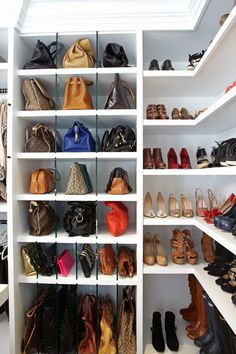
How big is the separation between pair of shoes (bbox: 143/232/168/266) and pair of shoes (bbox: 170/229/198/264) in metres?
0.08

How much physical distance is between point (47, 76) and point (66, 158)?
608 mm

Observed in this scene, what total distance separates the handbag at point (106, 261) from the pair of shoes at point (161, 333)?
1.94ft

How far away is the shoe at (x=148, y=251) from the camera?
1.59m

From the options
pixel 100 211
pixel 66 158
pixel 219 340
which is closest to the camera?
pixel 219 340

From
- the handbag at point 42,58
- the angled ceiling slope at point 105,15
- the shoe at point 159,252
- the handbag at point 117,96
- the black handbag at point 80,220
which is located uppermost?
the angled ceiling slope at point 105,15

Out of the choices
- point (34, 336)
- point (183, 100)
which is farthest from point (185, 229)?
point (34, 336)

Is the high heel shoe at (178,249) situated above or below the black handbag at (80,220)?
below

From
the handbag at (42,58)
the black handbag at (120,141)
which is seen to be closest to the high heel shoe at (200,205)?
the black handbag at (120,141)

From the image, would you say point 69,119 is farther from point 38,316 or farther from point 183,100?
point 38,316

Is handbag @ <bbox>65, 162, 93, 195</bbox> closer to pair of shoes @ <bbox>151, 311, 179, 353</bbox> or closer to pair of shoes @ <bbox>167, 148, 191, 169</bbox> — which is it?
pair of shoes @ <bbox>167, 148, 191, 169</bbox>

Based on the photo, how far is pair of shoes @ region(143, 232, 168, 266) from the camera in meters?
1.58

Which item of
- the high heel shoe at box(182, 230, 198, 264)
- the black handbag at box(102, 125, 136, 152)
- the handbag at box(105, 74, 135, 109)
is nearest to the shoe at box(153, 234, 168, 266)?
the high heel shoe at box(182, 230, 198, 264)

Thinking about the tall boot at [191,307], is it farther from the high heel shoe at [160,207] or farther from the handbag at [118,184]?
the handbag at [118,184]

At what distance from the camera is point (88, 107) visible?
5.17 feet
